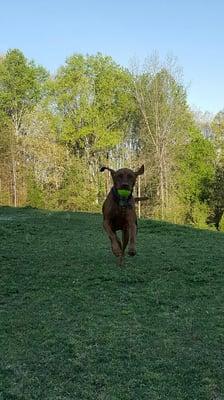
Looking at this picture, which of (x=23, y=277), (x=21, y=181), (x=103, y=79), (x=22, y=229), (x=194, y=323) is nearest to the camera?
(x=194, y=323)

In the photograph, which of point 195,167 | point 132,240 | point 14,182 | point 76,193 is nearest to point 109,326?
point 132,240

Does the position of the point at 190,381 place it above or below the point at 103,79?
below

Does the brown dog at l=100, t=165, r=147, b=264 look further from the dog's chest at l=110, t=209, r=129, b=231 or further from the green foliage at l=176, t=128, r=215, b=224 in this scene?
the green foliage at l=176, t=128, r=215, b=224

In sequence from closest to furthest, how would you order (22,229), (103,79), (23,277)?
(23,277), (22,229), (103,79)

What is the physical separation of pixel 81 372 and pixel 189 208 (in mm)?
31522

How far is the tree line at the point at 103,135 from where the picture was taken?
33562mm

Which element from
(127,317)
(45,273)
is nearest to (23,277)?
(45,273)

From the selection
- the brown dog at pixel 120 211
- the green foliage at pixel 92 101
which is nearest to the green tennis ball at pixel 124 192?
the brown dog at pixel 120 211

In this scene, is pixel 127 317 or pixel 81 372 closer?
pixel 81 372

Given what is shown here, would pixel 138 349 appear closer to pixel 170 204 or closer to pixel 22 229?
pixel 22 229

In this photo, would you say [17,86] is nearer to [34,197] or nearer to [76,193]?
[76,193]

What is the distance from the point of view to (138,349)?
4.21 m

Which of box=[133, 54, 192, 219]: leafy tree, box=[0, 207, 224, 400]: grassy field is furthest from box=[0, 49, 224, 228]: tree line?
box=[0, 207, 224, 400]: grassy field

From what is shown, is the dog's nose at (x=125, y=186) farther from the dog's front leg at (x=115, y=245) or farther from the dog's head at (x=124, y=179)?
the dog's front leg at (x=115, y=245)
